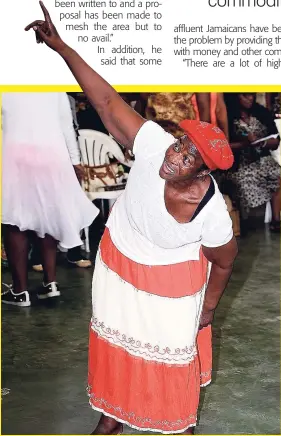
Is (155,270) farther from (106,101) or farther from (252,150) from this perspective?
(252,150)

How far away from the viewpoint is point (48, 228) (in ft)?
18.2

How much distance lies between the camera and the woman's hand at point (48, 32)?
3.30 meters

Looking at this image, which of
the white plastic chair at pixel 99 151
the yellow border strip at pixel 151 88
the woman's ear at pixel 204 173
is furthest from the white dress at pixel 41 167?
the woman's ear at pixel 204 173

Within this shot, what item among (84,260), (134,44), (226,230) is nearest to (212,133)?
(226,230)

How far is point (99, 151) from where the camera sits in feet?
22.1

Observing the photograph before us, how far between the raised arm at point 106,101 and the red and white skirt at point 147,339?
401mm

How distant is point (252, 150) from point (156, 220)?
4.44 meters

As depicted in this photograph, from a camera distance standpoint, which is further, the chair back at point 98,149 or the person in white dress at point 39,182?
the chair back at point 98,149

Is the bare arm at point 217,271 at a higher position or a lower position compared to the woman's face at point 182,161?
lower

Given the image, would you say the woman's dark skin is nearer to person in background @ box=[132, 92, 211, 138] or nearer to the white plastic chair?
the white plastic chair

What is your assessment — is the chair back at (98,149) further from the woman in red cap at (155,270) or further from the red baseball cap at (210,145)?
the red baseball cap at (210,145)

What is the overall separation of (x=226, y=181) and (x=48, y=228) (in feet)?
7.85

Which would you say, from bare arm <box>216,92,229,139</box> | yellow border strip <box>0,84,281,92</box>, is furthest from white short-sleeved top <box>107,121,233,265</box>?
bare arm <box>216,92,229,139</box>

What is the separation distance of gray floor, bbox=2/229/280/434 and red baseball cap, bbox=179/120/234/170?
1.42m
